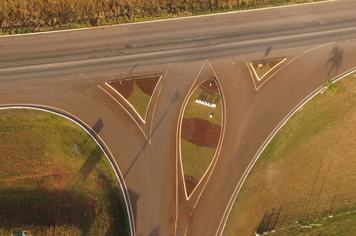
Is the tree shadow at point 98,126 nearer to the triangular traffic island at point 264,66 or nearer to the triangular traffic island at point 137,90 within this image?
the triangular traffic island at point 137,90

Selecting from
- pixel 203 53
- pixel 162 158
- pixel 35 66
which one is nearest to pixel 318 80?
pixel 203 53

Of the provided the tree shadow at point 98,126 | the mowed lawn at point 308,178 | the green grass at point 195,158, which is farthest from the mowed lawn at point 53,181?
the mowed lawn at point 308,178

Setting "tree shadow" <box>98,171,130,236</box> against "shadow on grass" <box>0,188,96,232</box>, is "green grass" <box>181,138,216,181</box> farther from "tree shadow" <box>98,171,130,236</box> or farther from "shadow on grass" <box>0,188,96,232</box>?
"shadow on grass" <box>0,188,96,232</box>

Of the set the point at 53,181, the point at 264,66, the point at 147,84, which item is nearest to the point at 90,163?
the point at 53,181

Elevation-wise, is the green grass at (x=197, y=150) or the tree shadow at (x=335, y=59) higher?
the tree shadow at (x=335, y=59)

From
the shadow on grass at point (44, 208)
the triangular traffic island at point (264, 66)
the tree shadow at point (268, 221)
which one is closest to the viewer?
the shadow on grass at point (44, 208)

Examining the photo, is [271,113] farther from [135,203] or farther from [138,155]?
[135,203]
